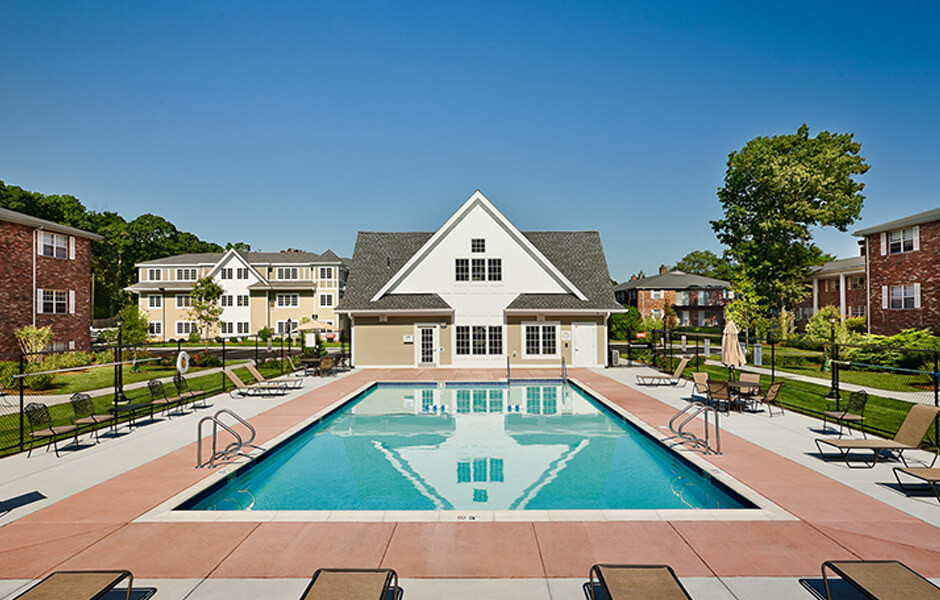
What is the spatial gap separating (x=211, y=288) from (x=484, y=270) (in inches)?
1430

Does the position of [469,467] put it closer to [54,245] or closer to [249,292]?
[54,245]

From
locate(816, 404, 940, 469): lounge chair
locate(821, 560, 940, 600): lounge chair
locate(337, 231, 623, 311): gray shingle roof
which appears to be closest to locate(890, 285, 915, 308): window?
locate(337, 231, 623, 311): gray shingle roof

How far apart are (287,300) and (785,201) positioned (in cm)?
4882

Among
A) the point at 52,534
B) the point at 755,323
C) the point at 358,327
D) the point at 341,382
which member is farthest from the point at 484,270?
the point at 755,323

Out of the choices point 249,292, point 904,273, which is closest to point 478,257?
point 904,273

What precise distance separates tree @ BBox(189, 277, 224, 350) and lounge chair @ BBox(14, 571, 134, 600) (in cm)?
5221

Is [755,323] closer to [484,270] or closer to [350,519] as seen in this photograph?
[484,270]

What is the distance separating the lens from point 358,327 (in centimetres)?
2741

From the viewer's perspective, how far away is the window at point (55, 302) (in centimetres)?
2971

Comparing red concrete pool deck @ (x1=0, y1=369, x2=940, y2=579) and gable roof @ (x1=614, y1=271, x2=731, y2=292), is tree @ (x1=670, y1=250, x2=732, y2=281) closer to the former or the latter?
gable roof @ (x1=614, y1=271, x2=731, y2=292)

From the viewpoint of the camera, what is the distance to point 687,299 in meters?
62.2

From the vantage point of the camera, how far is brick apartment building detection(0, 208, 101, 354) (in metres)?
27.4

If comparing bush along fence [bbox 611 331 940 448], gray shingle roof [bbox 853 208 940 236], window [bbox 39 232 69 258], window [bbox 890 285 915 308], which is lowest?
bush along fence [bbox 611 331 940 448]

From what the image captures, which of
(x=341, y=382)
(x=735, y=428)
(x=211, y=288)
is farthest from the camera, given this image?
(x=211, y=288)
